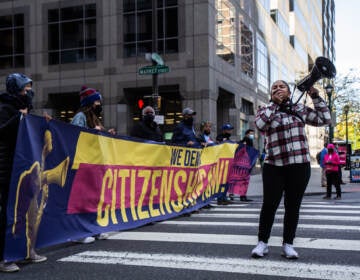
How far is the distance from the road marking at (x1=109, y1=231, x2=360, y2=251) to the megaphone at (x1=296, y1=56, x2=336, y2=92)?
1888 millimetres

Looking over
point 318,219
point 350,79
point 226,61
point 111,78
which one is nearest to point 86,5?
point 111,78

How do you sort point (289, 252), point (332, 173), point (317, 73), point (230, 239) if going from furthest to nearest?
1. point (332, 173)
2. point (230, 239)
3. point (317, 73)
4. point (289, 252)

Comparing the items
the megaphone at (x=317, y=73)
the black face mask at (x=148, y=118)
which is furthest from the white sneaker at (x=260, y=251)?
the black face mask at (x=148, y=118)

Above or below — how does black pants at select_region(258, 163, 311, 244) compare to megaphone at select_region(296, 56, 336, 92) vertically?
below

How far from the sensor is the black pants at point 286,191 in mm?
4973

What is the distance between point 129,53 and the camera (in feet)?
93.6

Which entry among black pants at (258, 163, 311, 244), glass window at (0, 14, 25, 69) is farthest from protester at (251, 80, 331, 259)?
glass window at (0, 14, 25, 69)

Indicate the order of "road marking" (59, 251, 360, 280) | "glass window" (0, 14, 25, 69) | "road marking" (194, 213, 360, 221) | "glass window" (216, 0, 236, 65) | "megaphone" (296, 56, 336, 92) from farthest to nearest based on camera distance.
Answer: "glass window" (0, 14, 25, 69)
"glass window" (216, 0, 236, 65)
"road marking" (194, 213, 360, 221)
"megaphone" (296, 56, 336, 92)
"road marking" (59, 251, 360, 280)

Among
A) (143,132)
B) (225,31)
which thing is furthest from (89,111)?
(225,31)

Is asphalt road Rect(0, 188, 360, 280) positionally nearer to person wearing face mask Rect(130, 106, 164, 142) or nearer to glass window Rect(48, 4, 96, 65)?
person wearing face mask Rect(130, 106, 164, 142)

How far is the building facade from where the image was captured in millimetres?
27219

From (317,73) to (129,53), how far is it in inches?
956

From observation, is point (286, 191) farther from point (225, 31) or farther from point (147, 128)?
point (225, 31)

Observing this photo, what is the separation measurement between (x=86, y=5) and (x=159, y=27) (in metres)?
5.15
